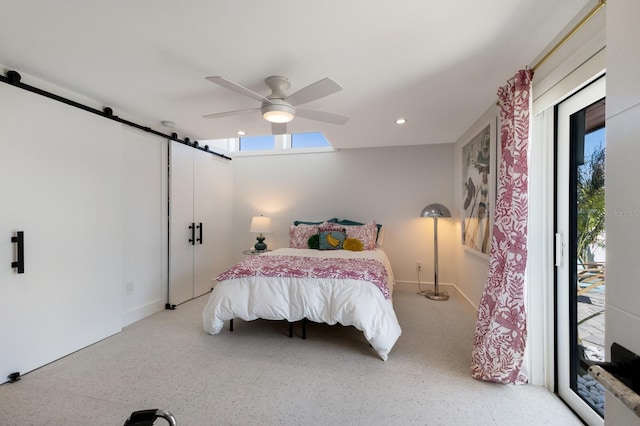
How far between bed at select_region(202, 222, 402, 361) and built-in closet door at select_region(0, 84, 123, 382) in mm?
1113

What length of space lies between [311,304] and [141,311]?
7.07ft

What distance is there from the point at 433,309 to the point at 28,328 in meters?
4.00

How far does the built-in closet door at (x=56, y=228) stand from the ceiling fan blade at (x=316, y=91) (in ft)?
Result: 6.51

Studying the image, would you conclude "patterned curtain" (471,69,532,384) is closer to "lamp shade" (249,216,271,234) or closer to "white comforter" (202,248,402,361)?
"white comforter" (202,248,402,361)

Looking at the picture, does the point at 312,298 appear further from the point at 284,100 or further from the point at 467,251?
Result: the point at 467,251

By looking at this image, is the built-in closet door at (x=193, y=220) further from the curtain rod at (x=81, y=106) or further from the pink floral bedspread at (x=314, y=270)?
the pink floral bedspread at (x=314, y=270)

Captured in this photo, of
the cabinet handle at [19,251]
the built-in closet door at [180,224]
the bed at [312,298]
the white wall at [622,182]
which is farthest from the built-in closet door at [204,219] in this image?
the white wall at [622,182]

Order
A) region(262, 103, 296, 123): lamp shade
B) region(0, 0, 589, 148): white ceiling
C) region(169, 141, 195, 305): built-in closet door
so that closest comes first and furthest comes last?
1. region(0, 0, 589, 148): white ceiling
2. region(262, 103, 296, 123): lamp shade
3. region(169, 141, 195, 305): built-in closet door

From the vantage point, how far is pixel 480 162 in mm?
2996

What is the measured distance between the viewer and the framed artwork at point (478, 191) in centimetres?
272

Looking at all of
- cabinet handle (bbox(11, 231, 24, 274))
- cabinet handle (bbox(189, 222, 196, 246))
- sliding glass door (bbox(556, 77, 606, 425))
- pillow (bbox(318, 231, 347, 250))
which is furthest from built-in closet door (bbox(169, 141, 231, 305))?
sliding glass door (bbox(556, 77, 606, 425))

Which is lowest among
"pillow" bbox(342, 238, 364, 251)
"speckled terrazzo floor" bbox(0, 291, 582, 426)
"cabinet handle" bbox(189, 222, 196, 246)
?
"speckled terrazzo floor" bbox(0, 291, 582, 426)

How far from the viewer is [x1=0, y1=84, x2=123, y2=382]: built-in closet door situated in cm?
203

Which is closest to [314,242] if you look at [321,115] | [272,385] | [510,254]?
[321,115]
